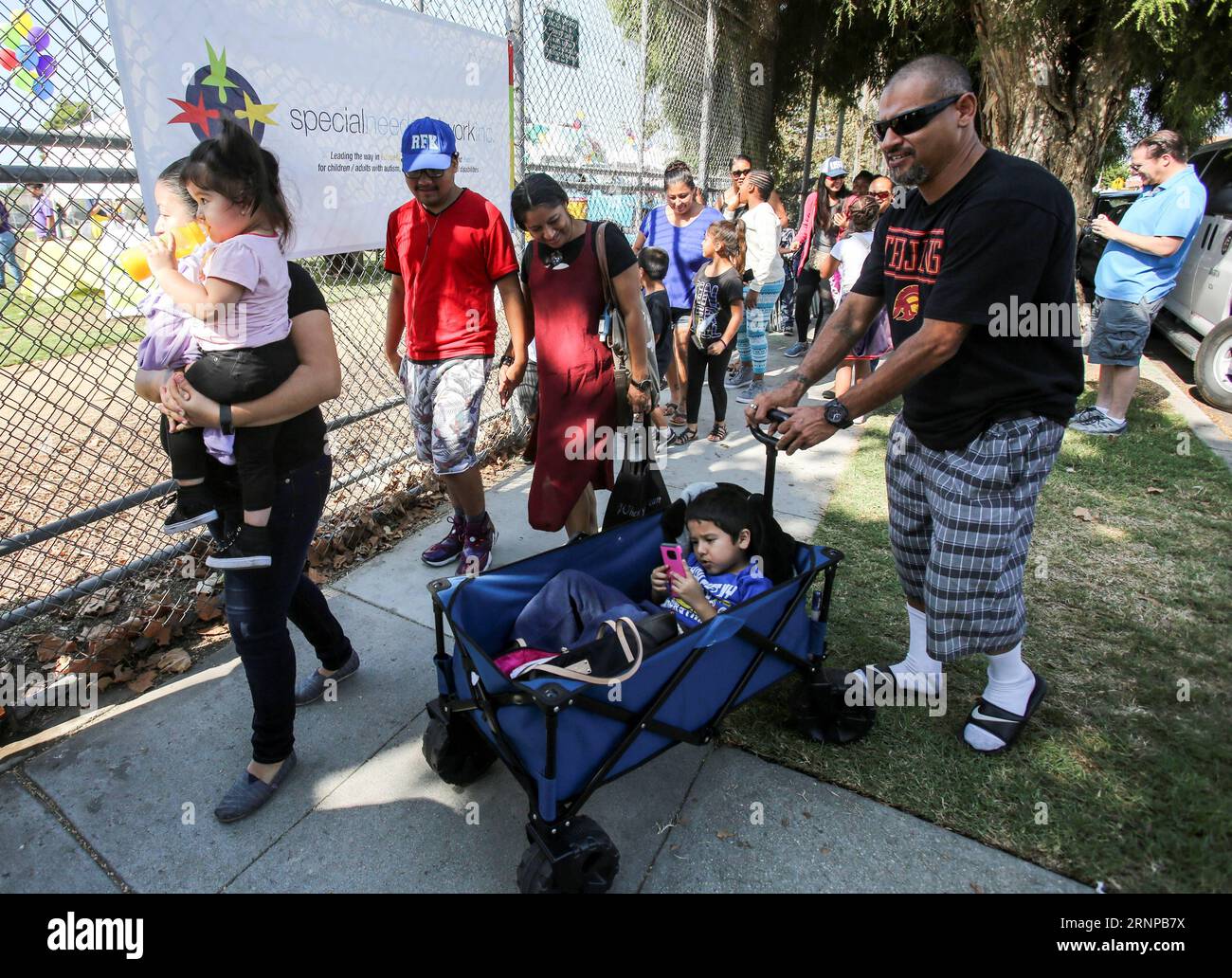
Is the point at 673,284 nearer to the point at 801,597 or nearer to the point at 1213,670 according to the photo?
the point at 801,597

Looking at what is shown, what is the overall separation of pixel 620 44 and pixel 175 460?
5.24m

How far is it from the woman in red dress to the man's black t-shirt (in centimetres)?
110

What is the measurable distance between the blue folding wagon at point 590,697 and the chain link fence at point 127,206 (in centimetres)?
154

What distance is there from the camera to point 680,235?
520 centimetres

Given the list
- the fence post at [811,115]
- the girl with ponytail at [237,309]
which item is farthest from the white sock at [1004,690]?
Answer: the fence post at [811,115]

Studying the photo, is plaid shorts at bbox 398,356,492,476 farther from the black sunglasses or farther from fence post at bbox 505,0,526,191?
the black sunglasses

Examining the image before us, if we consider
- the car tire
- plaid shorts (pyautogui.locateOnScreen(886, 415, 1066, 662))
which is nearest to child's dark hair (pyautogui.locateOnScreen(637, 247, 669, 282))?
plaid shorts (pyautogui.locateOnScreen(886, 415, 1066, 662))

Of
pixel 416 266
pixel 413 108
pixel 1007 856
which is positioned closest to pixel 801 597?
pixel 1007 856

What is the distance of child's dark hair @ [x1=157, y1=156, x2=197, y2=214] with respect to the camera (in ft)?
6.02

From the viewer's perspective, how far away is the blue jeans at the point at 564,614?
2.35m

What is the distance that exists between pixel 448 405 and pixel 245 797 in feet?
5.81

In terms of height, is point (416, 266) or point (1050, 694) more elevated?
point (416, 266)

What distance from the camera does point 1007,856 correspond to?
209cm

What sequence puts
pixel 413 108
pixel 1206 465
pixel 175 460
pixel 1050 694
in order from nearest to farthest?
pixel 175 460 < pixel 1050 694 < pixel 413 108 < pixel 1206 465
